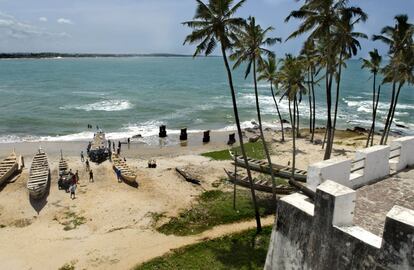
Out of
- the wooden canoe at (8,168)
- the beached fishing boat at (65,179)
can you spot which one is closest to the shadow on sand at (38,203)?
the beached fishing boat at (65,179)

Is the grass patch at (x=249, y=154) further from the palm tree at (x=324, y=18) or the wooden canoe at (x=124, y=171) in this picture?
the palm tree at (x=324, y=18)

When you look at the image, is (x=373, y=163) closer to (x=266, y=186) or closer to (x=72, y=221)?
(x=266, y=186)

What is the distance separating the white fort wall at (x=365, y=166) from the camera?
27.0 ft

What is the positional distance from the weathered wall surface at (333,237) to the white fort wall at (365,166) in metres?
0.72

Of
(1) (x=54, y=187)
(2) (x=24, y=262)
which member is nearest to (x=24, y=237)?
(2) (x=24, y=262)

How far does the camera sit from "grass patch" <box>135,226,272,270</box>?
1764cm

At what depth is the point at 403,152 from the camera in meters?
11.0

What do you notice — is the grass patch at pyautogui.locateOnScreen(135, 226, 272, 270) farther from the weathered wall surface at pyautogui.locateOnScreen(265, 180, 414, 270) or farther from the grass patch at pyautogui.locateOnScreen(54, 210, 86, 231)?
the weathered wall surface at pyautogui.locateOnScreen(265, 180, 414, 270)

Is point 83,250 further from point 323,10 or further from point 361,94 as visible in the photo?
point 361,94

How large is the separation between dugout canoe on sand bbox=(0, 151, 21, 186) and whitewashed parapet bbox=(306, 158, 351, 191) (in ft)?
84.9

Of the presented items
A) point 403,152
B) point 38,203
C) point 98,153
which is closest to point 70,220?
point 38,203

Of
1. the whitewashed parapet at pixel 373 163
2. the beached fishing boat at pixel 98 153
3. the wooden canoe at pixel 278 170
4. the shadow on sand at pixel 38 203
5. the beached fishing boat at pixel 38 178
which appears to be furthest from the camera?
the beached fishing boat at pixel 98 153

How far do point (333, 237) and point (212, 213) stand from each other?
16259 mm

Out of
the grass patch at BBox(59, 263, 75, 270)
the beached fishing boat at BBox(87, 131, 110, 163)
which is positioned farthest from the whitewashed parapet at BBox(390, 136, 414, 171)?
the beached fishing boat at BBox(87, 131, 110, 163)
